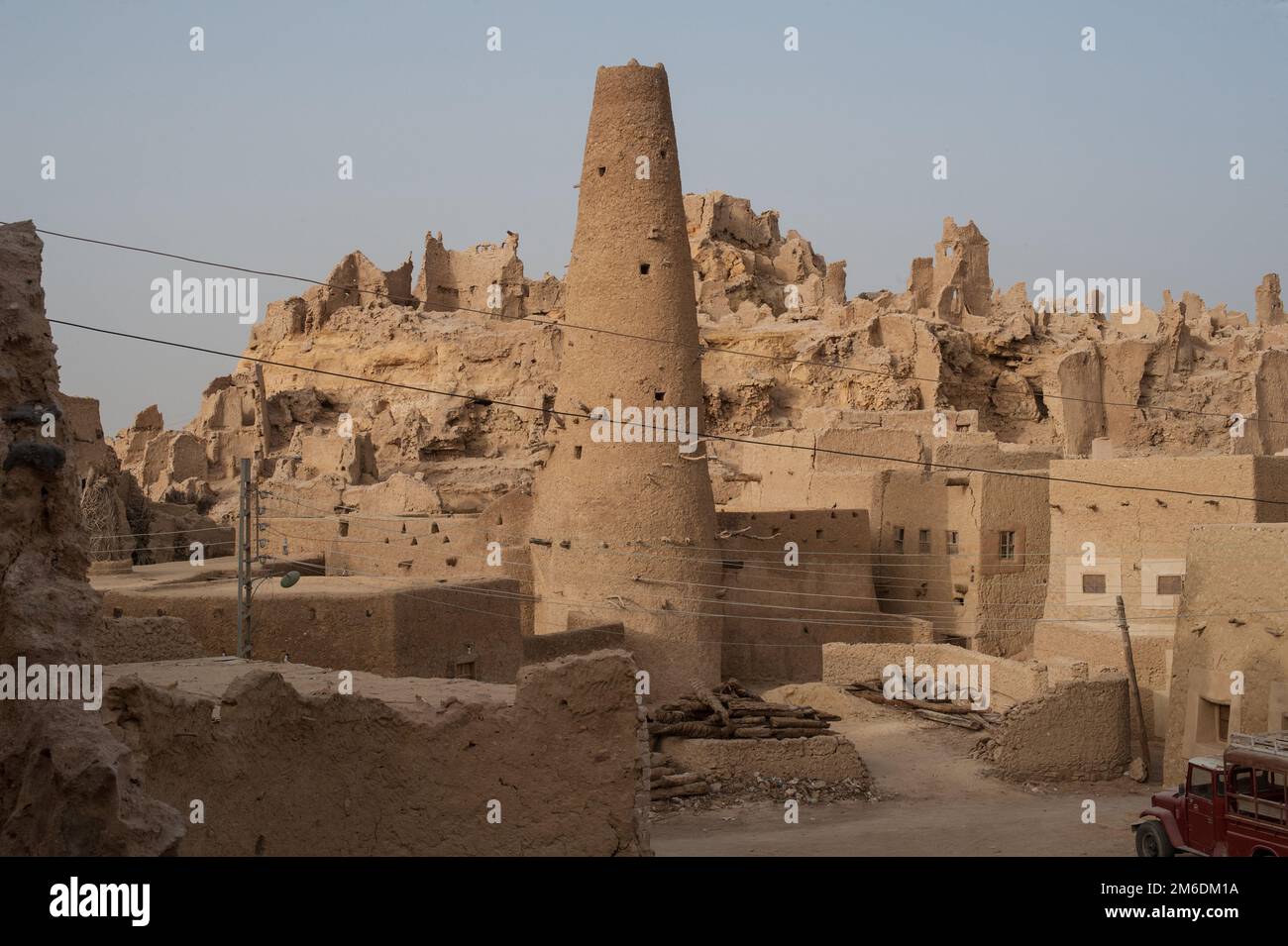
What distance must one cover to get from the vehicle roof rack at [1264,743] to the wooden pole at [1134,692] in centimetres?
566

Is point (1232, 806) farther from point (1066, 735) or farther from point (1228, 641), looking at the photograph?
point (1066, 735)

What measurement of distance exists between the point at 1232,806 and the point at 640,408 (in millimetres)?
10957

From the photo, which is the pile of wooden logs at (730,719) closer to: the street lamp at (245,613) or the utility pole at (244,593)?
the street lamp at (245,613)

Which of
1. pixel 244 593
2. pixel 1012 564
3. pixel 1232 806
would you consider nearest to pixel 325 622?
pixel 244 593

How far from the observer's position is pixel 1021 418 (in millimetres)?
51312

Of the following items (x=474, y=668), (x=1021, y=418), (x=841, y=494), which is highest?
(x=1021, y=418)

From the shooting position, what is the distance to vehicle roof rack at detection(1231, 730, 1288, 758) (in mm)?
10391

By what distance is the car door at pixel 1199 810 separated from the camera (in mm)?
11172

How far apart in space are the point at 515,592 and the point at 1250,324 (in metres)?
58.9

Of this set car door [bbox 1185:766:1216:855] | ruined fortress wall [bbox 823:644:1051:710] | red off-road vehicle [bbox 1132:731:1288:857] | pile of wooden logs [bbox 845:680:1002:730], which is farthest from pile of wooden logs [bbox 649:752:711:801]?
car door [bbox 1185:766:1216:855]

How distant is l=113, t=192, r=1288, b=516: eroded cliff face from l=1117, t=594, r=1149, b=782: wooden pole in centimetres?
1900

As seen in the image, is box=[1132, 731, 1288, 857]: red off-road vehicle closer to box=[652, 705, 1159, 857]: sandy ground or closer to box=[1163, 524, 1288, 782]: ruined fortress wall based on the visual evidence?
box=[652, 705, 1159, 857]: sandy ground
